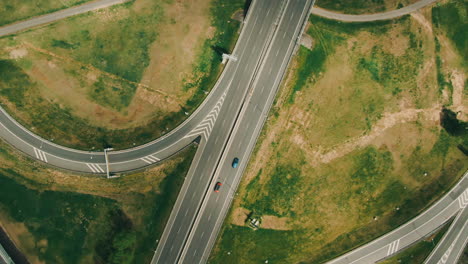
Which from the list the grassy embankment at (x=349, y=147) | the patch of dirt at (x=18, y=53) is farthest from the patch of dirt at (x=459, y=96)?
the patch of dirt at (x=18, y=53)

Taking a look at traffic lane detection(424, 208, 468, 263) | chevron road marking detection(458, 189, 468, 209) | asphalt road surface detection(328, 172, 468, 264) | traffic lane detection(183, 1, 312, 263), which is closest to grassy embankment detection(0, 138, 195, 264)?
traffic lane detection(183, 1, 312, 263)

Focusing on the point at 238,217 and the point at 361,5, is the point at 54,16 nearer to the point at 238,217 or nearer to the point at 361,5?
the point at 238,217

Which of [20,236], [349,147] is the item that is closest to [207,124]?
[349,147]

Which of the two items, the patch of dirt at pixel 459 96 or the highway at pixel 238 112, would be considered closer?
the highway at pixel 238 112

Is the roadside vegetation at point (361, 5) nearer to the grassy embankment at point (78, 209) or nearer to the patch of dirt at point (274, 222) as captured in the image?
the patch of dirt at point (274, 222)

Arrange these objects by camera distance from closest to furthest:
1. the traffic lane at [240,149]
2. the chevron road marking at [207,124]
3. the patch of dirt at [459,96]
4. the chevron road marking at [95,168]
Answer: the chevron road marking at [95,168]
the traffic lane at [240,149]
the chevron road marking at [207,124]
the patch of dirt at [459,96]

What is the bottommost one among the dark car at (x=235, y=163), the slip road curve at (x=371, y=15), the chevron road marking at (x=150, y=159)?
the chevron road marking at (x=150, y=159)

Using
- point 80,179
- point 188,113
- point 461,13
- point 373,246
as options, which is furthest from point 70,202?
point 461,13
